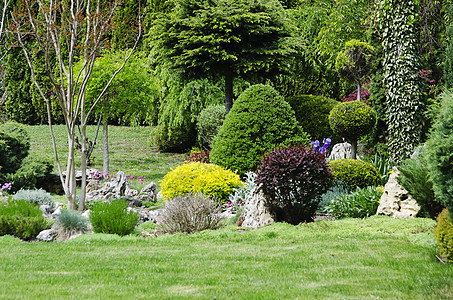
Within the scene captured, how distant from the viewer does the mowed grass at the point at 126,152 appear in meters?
14.7

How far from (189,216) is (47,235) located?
74.9 inches

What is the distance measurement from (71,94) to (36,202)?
2.22 m

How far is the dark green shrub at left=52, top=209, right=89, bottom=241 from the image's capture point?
6.36 m

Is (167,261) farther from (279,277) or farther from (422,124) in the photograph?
(422,124)

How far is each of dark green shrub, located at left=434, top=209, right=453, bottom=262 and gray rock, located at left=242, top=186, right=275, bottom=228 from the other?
2.77 m

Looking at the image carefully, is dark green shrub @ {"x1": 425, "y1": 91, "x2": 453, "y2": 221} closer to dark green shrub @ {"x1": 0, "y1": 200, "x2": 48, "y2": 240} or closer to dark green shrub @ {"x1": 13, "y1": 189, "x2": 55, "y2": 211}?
dark green shrub @ {"x1": 0, "y1": 200, "x2": 48, "y2": 240}

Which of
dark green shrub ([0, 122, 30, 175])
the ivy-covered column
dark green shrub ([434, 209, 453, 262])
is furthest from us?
the ivy-covered column

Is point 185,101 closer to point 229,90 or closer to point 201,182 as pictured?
point 229,90

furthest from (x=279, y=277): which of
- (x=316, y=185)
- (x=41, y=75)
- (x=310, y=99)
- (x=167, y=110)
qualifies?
(x=41, y=75)

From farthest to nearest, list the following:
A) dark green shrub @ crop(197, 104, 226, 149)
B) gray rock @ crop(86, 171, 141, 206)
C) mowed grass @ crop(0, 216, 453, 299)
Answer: dark green shrub @ crop(197, 104, 226, 149) < gray rock @ crop(86, 171, 141, 206) < mowed grass @ crop(0, 216, 453, 299)

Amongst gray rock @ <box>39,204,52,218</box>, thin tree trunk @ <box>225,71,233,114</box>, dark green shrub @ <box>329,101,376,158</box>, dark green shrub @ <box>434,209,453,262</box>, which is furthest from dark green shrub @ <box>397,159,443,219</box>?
thin tree trunk @ <box>225,71,233,114</box>

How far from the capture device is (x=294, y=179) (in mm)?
6465

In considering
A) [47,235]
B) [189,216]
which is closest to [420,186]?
[189,216]

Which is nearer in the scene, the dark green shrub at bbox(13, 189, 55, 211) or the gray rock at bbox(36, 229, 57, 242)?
the gray rock at bbox(36, 229, 57, 242)
